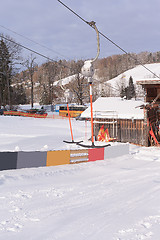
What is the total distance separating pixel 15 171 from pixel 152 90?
17465mm

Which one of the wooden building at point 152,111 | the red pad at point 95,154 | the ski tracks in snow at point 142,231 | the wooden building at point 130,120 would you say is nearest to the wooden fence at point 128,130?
the wooden building at point 130,120

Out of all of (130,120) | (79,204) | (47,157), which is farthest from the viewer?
(130,120)

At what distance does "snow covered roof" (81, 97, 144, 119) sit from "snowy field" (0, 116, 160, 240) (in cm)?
1177

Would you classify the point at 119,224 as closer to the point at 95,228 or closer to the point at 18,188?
the point at 95,228

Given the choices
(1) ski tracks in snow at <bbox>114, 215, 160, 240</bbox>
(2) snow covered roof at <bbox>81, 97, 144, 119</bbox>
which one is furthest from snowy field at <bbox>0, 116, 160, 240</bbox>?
(2) snow covered roof at <bbox>81, 97, 144, 119</bbox>

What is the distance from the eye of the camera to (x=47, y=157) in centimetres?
876

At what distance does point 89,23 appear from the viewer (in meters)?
11.1

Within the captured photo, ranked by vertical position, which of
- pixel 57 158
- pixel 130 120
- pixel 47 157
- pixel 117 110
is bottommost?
pixel 57 158

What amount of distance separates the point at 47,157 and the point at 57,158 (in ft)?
1.81

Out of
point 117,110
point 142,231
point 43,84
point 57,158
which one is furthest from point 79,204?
point 43,84

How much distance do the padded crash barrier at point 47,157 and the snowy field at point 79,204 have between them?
0.29 metres

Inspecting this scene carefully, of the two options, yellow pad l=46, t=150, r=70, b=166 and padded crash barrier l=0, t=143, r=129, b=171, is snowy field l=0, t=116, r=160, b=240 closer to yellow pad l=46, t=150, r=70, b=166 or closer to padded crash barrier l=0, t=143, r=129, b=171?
padded crash barrier l=0, t=143, r=129, b=171

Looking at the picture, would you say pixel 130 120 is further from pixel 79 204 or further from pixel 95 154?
pixel 79 204

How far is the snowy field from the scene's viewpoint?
154 inches
